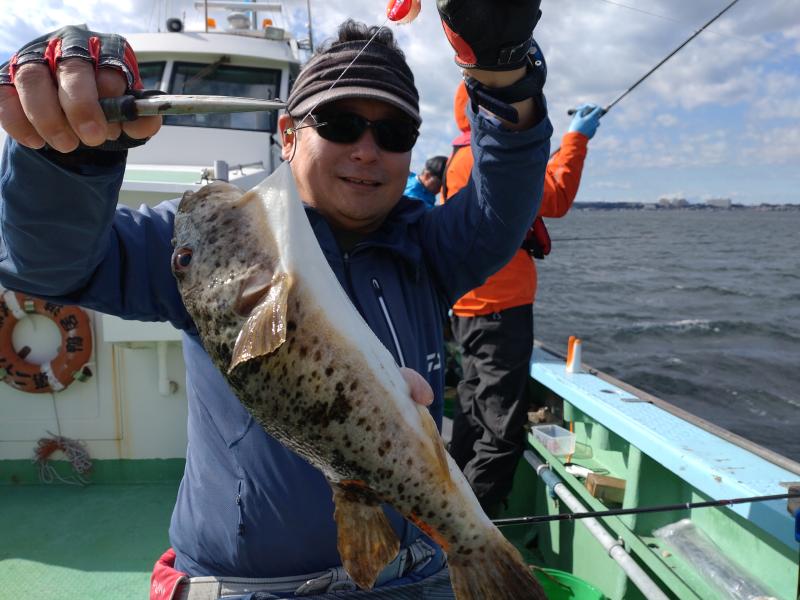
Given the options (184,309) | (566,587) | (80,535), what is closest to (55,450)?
(80,535)

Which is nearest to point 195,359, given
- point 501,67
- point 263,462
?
point 263,462

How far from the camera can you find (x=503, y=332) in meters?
4.82

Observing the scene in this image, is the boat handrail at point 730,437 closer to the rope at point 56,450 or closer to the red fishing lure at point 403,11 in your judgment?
the red fishing lure at point 403,11

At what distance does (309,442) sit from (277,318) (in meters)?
0.39

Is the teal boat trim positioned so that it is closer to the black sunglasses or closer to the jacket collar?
the jacket collar

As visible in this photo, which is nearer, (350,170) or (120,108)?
(120,108)

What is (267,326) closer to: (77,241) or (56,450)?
(77,241)

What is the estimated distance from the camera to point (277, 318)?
4.91 feet

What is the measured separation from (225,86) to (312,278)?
7304 millimetres

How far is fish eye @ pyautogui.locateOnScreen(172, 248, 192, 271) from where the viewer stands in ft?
5.74

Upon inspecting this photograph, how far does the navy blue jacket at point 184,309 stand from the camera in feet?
5.26

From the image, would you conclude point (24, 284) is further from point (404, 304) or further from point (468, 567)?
point (468, 567)

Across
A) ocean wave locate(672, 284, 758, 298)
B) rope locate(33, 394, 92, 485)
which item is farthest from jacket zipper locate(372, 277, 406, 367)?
ocean wave locate(672, 284, 758, 298)

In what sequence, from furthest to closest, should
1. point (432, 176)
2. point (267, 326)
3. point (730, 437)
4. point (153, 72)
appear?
point (153, 72) → point (432, 176) → point (730, 437) → point (267, 326)
